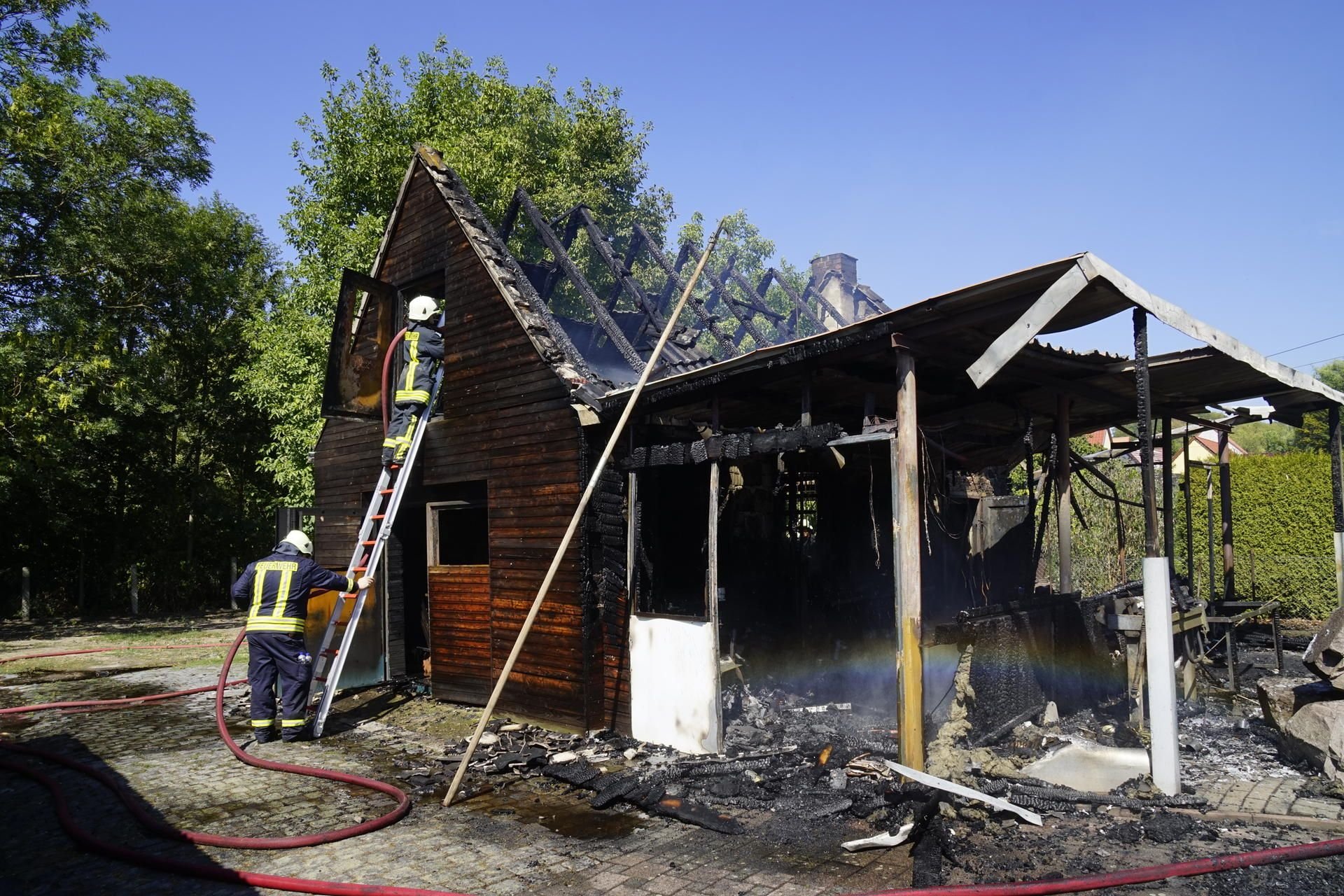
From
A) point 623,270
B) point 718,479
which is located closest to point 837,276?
point 623,270

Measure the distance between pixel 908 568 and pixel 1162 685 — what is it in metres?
1.81

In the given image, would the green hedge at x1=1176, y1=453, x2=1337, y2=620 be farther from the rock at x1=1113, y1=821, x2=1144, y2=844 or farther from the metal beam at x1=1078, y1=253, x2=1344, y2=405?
the rock at x1=1113, y1=821, x2=1144, y2=844

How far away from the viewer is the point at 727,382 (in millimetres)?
7266

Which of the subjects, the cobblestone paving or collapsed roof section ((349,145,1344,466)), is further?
collapsed roof section ((349,145,1344,466))

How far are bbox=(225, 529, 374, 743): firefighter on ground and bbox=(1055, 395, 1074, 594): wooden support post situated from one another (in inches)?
293

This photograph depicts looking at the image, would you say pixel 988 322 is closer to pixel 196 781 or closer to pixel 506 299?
pixel 506 299

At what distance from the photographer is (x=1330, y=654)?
A: 240 inches

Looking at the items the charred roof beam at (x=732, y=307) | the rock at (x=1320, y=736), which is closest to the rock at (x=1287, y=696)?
the rock at (x=1320, y=736)

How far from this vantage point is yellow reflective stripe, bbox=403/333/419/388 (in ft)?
32.1

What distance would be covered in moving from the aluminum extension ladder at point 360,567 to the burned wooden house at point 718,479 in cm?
44

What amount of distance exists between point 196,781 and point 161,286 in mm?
20313

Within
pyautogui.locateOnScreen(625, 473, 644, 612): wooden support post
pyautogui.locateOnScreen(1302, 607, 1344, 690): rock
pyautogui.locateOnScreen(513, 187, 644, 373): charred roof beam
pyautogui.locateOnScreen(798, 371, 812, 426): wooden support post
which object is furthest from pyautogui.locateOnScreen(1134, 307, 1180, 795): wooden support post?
pyautogui.locateOnScreen(513, 187, 644, 373): charred roof beam

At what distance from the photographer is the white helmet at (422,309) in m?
9.90

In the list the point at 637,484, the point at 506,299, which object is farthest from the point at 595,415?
the point at 506,299
